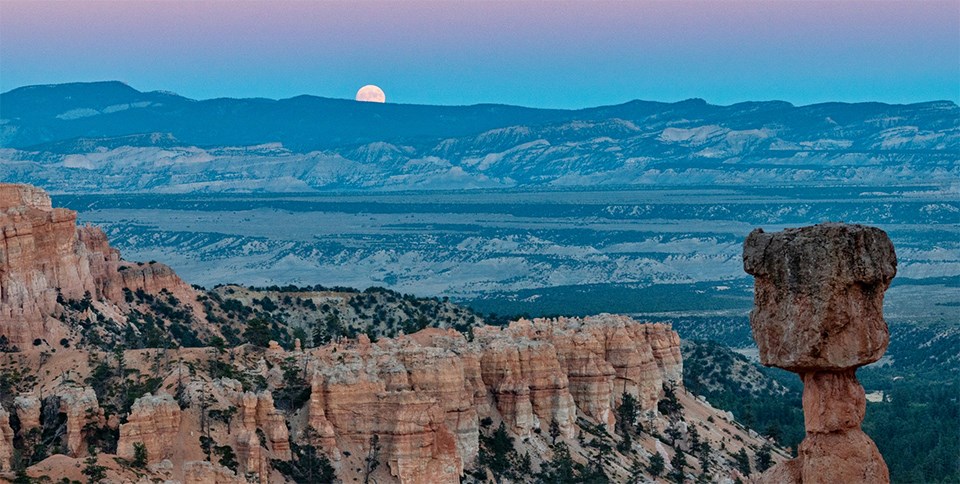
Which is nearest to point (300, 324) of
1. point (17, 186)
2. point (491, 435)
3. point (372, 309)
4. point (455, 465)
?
point (372, 309)

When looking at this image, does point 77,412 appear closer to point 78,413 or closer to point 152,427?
point 78,413

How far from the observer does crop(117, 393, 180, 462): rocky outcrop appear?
165ft

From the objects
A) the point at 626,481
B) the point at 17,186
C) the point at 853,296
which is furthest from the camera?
the point at 17,186

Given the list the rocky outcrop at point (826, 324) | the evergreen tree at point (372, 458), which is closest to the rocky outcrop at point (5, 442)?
the evergreen tree at point (372, 458)

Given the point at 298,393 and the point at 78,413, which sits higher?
the point at 78,413

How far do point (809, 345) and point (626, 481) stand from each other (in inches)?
1908

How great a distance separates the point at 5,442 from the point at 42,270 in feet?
92.8

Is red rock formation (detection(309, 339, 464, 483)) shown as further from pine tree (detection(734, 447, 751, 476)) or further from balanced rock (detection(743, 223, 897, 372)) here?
balanced rock (detection(743, 223, 897, 372))

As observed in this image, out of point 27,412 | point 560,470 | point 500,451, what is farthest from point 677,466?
point 27,412

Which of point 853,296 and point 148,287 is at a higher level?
point 853,296

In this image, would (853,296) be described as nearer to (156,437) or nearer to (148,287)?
(156,437)

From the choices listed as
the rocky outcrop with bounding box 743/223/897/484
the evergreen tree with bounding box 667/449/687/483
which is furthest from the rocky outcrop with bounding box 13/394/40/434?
the rocky outcrop with bounding box 743/223/897/484

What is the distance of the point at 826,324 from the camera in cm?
1798

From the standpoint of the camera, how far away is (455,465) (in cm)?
5881
